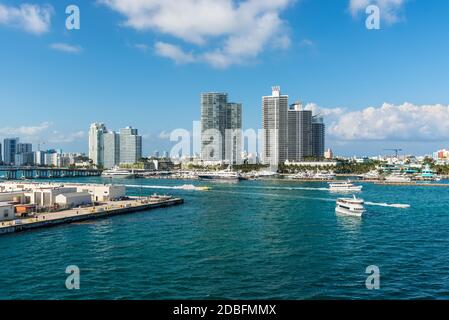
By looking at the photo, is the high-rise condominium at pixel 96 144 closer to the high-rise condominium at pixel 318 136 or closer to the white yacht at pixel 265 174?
the white yacht at pixel 265 174

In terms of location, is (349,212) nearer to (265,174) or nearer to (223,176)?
(223,176)

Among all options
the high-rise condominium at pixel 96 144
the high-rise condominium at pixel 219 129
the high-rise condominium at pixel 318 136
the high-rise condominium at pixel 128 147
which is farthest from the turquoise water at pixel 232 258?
the high-rise condominium at pixel 128 147

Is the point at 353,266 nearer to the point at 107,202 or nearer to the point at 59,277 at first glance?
the point at 59,277

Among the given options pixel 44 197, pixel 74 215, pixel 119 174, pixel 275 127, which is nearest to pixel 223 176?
pixel 119 174

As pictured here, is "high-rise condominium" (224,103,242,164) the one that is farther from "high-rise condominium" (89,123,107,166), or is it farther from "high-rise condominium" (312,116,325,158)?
"high-rise condominium" (89,123,107,166)

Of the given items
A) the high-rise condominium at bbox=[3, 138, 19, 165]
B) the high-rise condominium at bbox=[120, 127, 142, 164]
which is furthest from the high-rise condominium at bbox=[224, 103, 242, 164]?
the high-rise condominium at bbox=[3, 138, 19, 165]
